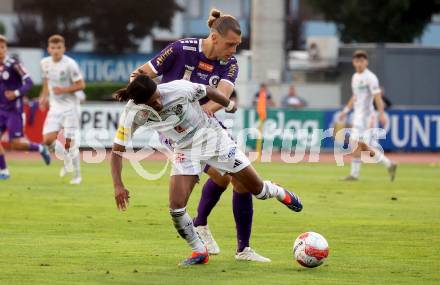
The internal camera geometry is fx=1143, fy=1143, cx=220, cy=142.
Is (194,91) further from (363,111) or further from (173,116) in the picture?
(363,111)

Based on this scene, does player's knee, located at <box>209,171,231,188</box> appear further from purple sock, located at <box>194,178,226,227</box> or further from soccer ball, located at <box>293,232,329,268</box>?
soccer ball, located at <box>293,232,329,268</box>

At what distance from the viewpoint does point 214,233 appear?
13102 mm

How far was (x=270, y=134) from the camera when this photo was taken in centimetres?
3148

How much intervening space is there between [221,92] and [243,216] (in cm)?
122

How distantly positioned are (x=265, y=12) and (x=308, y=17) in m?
19.2

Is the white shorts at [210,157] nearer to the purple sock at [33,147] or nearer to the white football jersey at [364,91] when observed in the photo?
the purple sock at [33,147]

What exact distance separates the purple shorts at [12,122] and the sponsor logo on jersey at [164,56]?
10125 mm

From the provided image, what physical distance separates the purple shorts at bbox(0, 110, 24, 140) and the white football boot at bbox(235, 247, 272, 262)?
420 inches

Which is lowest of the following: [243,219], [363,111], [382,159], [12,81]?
[382,159]

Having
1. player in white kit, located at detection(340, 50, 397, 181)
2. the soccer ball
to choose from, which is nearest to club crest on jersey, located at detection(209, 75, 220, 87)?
the soccer ball

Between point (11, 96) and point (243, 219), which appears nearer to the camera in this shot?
point (243, 219)

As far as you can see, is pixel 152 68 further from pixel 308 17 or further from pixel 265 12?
pixel 308 17

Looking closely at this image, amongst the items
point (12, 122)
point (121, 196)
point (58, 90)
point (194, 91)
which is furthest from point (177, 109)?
point (12, 122)

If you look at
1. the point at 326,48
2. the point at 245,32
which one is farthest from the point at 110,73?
the point at 326,48
